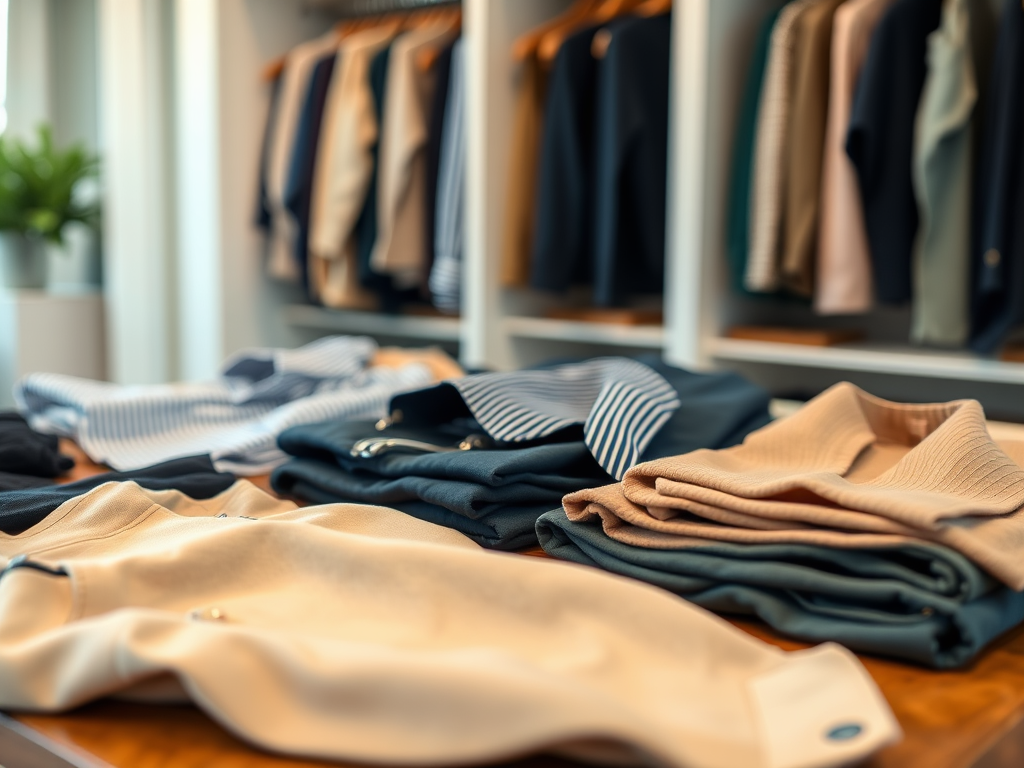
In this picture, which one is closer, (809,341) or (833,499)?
(833,499)

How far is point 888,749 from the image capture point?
49 centimetres

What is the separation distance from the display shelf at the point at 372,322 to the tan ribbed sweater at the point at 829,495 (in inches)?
77.4

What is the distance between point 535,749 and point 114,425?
0.93 m

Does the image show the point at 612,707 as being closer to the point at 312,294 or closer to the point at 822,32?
the point at 822,32

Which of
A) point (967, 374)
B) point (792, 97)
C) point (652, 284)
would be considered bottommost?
point (967, 374)

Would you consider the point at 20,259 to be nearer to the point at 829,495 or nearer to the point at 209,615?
the point at 209,615

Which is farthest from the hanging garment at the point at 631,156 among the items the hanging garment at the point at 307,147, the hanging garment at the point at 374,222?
the hanging garment at the point at 307,147

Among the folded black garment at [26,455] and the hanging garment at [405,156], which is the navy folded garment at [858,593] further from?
the hanging garment at [405,156]

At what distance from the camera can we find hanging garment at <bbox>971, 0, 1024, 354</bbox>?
1.86 metres

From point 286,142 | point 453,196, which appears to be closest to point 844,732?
point 453,196

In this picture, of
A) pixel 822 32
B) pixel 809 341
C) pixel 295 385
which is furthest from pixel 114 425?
pixel 822 32

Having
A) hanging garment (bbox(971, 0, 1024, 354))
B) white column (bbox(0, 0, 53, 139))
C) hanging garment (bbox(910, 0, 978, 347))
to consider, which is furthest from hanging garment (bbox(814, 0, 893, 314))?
white column (bbox(0, 0, 53, 139))

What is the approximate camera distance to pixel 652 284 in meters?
2.49

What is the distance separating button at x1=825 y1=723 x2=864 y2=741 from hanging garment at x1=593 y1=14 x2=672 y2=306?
1.94m
